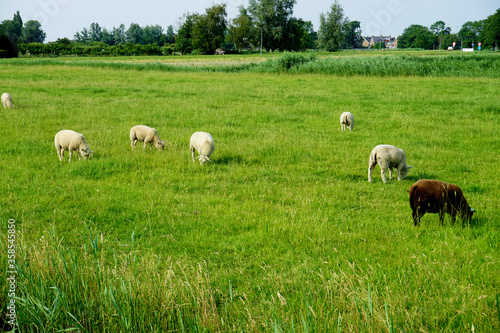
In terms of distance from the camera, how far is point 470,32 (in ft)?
484

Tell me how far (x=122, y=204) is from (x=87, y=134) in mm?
6897

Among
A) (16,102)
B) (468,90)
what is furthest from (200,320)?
(468,90)

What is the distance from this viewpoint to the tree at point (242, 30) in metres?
107

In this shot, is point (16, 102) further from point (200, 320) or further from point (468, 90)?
point (468, 90)

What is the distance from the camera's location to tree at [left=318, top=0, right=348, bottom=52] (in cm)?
10294

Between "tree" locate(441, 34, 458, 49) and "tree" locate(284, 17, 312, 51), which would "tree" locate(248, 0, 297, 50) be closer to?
"tree" locate(284, 17, 312, 51)

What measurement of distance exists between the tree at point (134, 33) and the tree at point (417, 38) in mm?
118920

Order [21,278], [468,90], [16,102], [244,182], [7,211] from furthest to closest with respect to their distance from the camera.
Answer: [468,90]
[16,102]
[244,182]
[7,211]
[21,278]

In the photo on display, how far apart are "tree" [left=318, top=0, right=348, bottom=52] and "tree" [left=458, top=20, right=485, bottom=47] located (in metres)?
69.9

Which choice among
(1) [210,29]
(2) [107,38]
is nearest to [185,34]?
(1) [210,29]

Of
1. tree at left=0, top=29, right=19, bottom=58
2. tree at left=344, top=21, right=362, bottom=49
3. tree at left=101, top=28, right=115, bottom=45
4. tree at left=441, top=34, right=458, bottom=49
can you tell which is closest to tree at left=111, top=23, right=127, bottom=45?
tree at left=101, top=28, right=115, bottom=45

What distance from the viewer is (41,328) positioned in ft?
10.6

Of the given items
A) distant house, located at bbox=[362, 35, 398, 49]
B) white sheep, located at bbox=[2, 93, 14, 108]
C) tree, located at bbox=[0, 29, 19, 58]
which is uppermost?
distant house, located at bbox=[362, 35, 398, 49]

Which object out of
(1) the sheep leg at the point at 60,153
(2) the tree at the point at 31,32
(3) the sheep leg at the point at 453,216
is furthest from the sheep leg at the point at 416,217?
(2) the tree at the point at 31,32
